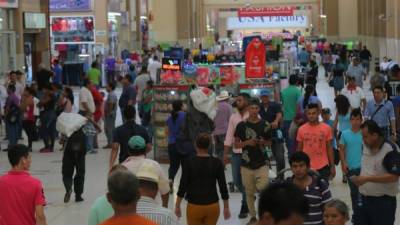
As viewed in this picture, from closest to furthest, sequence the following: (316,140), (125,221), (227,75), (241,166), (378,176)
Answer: (125,221), (378,176), (316,140), (241,166), (227,75)

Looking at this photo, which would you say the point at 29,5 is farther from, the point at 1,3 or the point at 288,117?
the point at 288,117

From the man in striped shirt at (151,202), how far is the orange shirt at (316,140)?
3690 mm

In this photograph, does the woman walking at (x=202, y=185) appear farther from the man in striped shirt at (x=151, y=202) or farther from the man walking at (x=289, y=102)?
the man walking at (x=289, y=102)

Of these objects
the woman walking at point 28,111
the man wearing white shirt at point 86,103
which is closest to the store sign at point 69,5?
the woman walking at point 28,111

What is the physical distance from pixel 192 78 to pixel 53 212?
6051 millimetres

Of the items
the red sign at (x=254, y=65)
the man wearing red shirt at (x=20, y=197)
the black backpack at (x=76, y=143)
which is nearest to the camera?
the man wearing red shirt at (x=20, y=197)

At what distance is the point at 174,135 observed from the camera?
44.5 ft

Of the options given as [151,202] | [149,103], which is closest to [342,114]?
[149,103]

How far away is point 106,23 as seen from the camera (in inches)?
1655

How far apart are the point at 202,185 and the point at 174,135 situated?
17.1 feet

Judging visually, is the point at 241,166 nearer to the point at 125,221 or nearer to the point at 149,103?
the point at 125,221

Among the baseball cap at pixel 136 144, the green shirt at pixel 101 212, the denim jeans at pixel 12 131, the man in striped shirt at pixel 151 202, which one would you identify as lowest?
the denim jeans at pixel 12 131

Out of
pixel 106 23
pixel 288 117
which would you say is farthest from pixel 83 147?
A: pixel 106 23

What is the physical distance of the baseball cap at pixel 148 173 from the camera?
6184mm
